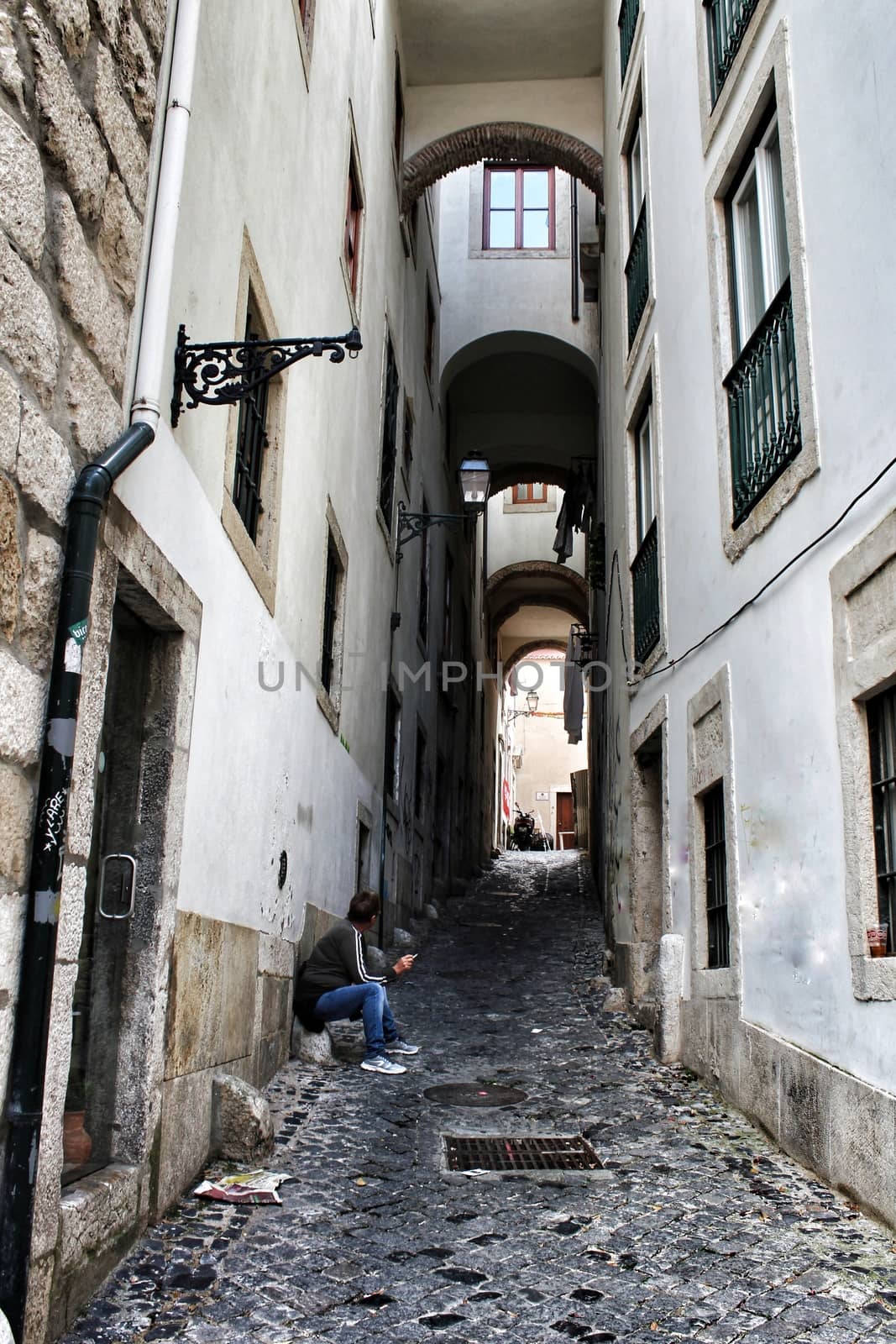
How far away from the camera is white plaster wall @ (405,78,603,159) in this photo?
13.4 metres

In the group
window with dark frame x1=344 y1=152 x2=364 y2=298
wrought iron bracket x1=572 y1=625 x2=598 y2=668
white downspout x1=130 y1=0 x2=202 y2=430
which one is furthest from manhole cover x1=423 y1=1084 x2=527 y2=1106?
wrought iron bracket x1=572 y1=625 x2=598 y2=668

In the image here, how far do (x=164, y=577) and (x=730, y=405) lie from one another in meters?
3.71

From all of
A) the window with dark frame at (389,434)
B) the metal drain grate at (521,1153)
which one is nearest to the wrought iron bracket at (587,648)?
the window with dark frame at (389,434)

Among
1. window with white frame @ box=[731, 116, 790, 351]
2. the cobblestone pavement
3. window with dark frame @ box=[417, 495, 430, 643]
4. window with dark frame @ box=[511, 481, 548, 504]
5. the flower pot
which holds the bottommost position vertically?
the cobblestone pavement

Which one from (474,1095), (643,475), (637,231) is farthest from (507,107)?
(474,1095)

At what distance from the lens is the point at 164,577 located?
3.80 meters

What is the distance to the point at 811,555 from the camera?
15.2 feet

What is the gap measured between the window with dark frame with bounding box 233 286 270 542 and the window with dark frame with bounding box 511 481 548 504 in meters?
20.8

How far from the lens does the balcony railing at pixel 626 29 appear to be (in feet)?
32.3

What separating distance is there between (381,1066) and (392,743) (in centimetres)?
624

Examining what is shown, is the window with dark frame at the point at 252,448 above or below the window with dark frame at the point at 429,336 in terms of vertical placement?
below

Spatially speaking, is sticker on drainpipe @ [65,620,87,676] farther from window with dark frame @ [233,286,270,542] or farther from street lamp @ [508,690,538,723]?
street lamp @ [508,690,538,723]

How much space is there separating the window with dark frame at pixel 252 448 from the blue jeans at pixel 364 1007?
2671mm

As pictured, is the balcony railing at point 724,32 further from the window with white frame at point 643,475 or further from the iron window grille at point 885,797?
the iron window grille at point 885,797
